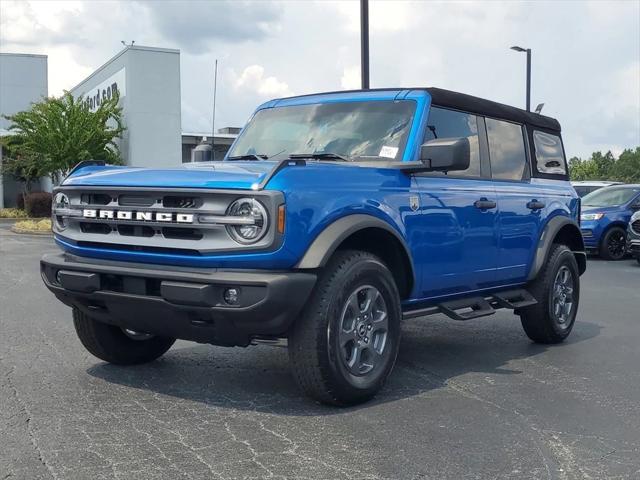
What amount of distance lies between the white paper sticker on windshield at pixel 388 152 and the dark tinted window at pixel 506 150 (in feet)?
4.19

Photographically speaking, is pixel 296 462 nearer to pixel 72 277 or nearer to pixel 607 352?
pixel 72 277

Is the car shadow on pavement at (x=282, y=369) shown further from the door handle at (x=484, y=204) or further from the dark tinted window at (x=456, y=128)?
the dark tinted window at (x=456, y=128)

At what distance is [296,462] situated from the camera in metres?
3.70

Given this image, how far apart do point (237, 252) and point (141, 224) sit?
687 millimetres

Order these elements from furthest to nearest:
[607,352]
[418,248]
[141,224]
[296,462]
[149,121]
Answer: [149,121], [607,352], [418,248], [141,224], [296,462]

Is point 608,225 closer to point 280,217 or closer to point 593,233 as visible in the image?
point 593,233

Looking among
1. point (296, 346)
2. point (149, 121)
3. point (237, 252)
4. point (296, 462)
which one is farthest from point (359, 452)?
point (149, 121)

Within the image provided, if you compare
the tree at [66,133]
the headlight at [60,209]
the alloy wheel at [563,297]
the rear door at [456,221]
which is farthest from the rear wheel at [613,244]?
the tree at [66,133]

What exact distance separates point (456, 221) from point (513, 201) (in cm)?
97

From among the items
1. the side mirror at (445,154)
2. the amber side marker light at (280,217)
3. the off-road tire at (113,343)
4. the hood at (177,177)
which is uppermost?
the side mirror at (445,154)

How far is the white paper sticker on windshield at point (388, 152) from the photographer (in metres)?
5.34

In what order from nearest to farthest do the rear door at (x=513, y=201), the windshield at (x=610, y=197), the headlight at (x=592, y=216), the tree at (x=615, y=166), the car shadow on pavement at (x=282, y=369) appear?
the car shadow on pavement at (x=282, y=369)
the rear door at (x=513, y=201)
the headlight at (x=592, y=216)
the windshield at (x=610, y=197)
the tree at (x=615, y=166)

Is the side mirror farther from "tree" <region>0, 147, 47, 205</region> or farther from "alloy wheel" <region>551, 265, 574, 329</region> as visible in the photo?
"tree" <region>0, 147, 47, 205</region>

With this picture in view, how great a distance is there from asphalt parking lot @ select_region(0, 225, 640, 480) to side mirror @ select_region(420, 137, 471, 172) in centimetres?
150
